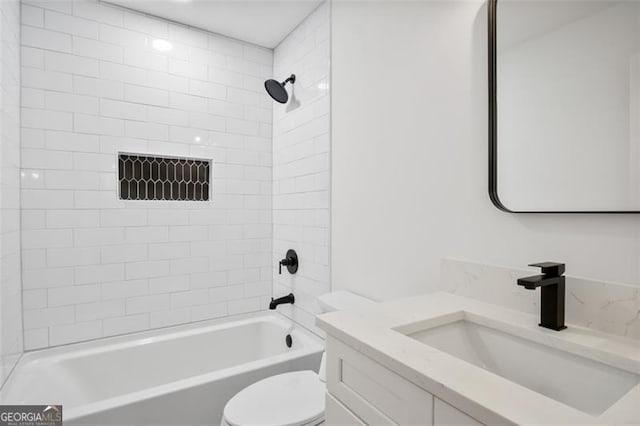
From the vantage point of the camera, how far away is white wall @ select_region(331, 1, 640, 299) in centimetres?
100

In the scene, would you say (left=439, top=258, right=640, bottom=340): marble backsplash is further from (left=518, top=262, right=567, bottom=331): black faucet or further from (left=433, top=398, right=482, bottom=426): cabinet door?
(left=433, top=398, right=482, bottom=426): cabinet door

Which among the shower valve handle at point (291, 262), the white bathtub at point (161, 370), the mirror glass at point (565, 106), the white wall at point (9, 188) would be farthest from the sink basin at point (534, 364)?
the white wall at point (9, 188)

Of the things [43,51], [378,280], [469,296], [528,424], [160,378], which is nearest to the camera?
[528,424]

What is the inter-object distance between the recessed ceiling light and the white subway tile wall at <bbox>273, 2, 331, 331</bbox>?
0.80 metres

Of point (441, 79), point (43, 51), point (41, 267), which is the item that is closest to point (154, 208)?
point (41, 267)

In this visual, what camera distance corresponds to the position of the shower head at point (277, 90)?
7.63ft

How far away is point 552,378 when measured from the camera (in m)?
Result: 0.85

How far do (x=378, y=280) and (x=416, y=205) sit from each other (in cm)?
46

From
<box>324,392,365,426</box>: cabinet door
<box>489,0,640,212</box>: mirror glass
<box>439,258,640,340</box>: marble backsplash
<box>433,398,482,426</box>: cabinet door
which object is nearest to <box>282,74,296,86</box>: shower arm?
<box>489,0,640,212</box>: mirror glass

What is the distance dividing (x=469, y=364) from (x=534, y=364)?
345 mm

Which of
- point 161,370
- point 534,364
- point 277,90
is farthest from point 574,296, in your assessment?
point 161,370

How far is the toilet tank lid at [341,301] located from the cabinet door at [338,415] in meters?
0.71

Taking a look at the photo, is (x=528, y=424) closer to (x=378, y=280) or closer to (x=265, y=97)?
(x=378, y=280)

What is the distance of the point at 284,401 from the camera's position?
1.44m
